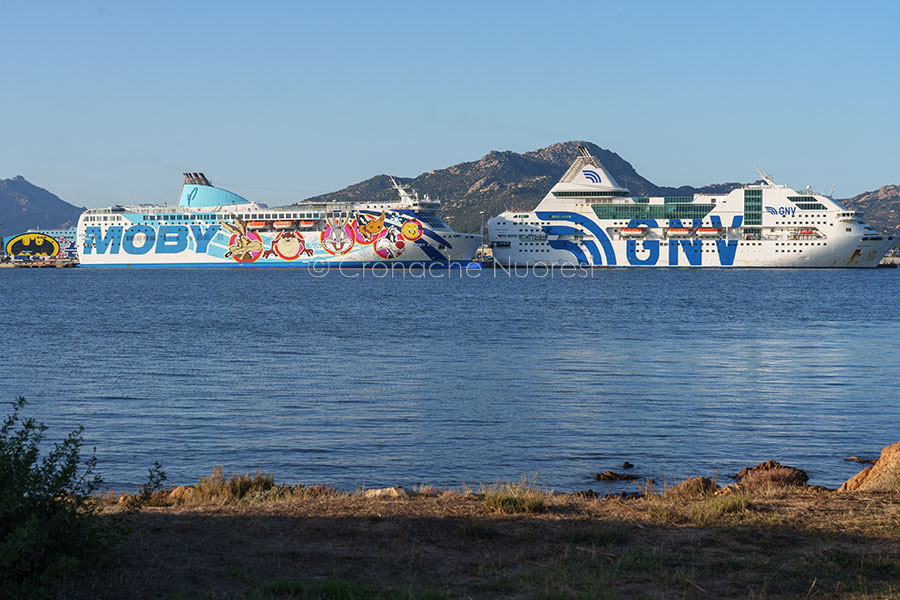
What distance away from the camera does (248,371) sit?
68.5 ft

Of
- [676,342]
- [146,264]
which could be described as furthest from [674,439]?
[146,264]

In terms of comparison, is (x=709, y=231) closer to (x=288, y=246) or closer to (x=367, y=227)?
(x=367, y=227)

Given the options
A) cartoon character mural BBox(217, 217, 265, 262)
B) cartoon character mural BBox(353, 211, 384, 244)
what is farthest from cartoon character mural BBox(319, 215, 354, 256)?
cartoon character mural BBox(217, 217, 265, 262)

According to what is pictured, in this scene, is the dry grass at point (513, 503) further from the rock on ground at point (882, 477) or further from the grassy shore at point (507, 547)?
the rock on ground at point (882, 477)

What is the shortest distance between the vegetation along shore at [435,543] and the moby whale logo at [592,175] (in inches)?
3463

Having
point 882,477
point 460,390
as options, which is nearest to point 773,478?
point 882,477

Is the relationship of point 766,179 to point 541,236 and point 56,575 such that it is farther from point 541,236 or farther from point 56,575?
point 56,575

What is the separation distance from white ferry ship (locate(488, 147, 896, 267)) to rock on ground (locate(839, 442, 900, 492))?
272ft

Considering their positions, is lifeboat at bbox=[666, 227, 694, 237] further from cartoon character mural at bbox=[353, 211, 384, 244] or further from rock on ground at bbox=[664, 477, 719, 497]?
rock on ground at bbox=[664, 477, 719, 497]

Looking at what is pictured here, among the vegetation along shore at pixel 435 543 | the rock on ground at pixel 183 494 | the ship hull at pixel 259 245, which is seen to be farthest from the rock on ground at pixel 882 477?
the ship hull at pixel 259 245

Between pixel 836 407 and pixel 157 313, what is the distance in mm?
31922

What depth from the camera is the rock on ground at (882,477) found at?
27.7 feet

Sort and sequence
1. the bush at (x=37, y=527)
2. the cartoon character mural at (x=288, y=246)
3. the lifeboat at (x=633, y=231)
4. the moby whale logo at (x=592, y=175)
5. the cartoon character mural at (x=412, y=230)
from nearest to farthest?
the bush at (x=37, y=527), the cartoon character mural at (x=412, y=230), the lifeboat at (x=633, y=231), the moby whale logo at (x=592, y=175), the cartoon character mural at (x=288, y=246)

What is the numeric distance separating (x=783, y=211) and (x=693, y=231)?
9079mm
